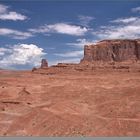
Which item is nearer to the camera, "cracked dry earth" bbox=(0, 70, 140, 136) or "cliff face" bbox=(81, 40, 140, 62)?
"cracked dry earth" bbox=(0, 70, 140, 136)

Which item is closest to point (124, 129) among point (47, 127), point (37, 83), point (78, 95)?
point (47, 127)

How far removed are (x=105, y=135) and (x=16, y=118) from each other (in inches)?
480

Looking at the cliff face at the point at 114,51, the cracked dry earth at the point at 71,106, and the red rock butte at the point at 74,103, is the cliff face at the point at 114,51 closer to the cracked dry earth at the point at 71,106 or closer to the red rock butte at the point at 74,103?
the red rock butte at the point at 74,103

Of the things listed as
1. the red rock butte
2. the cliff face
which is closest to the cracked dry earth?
the red rock butte

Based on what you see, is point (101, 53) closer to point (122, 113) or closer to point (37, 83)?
point (37, 83)

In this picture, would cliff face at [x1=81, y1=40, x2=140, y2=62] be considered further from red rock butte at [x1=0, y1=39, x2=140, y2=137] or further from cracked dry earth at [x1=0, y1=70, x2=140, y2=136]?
cracked dry earth at [x1=0, y1=70, x2=140, y2=136]

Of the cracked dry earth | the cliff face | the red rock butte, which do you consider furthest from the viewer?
the cliff face

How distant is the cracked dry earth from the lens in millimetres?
50938

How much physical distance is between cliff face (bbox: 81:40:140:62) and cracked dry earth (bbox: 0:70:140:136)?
38670mm

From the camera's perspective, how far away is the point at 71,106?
63.5 meters

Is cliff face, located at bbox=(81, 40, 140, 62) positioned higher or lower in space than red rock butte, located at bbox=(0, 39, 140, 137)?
higher

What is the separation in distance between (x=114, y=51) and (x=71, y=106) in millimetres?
74124

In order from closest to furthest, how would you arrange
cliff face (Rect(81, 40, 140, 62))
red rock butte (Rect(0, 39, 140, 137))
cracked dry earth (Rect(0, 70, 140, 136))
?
cracked dry earth (Rect(0, 70, 140, 136))
red rock butte (Rect(0, 39, 140, 137))
cliff face (Rect(81, 40, 140, 62))

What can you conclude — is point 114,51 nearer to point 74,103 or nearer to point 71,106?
point 74,103
